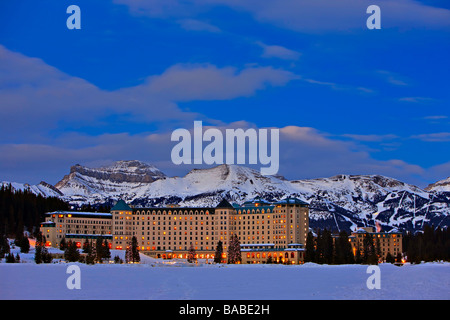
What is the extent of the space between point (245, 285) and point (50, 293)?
1503 inches

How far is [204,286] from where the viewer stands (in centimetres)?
12206

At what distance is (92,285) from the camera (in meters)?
121
